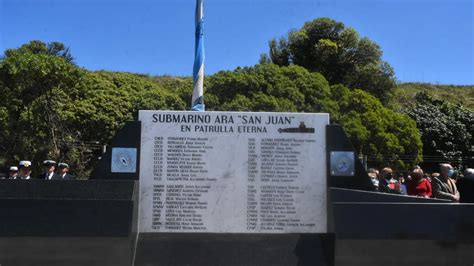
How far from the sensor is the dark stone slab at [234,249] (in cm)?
617

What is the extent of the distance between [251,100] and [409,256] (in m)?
27.3

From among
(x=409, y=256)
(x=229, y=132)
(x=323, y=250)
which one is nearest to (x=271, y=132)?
(x=229, y=132)

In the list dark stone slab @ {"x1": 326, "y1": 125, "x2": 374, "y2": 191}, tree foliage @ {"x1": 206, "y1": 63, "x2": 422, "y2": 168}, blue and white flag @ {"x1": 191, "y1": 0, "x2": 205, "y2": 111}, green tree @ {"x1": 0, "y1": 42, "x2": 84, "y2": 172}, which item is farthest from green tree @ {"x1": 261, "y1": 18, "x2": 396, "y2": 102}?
dark stone slab @ {"x1": 326, "y1": 125, "x2": 374, "y2": 191}

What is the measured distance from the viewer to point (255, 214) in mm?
6586

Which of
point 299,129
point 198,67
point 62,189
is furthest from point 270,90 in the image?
point 62,189

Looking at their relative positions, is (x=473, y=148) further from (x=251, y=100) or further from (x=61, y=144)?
(x=61, y=144)

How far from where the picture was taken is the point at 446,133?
39125 millimetres

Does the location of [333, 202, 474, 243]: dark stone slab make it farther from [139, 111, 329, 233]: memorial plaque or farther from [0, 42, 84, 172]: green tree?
[0, 42, 84, 172]: green tree

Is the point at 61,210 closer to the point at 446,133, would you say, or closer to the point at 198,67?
the point at 198,67

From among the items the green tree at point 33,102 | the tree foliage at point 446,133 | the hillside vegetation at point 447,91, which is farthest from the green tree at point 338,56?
the green tree at point 33,102

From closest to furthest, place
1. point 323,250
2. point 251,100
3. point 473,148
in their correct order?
point 323,250
point 251,100
point 473,148

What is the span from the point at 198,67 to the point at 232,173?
4365 mm

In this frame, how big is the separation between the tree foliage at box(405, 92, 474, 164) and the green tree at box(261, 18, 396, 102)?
5.44 metres

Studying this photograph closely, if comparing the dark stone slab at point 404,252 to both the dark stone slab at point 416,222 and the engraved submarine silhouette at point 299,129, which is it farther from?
the engraved submarine silhouette at point 299,129
